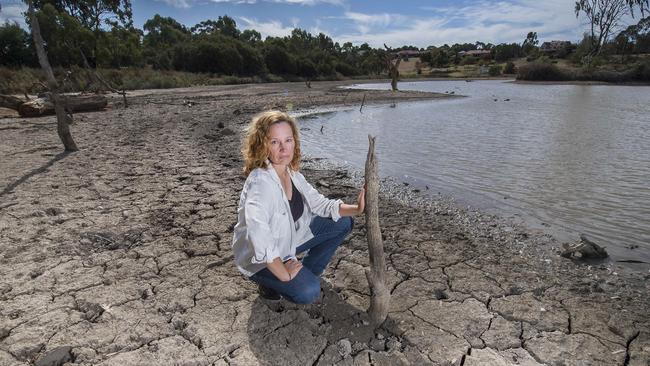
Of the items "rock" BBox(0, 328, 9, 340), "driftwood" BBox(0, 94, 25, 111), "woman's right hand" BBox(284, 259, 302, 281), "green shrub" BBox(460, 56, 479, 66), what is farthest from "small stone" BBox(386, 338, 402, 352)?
"green shrub" BBox(460, 56, 479, 66)

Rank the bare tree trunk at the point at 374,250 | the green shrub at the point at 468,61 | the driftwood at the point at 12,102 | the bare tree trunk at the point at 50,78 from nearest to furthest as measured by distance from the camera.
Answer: the bare tree trunk at the point at 374,250, the bare tree trunk at the point at 50,78, the driftwood at the point at 12,102, the green shrub at the point at 468,61

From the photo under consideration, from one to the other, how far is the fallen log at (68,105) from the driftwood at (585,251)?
46.7ft

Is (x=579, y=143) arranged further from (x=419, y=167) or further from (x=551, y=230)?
(x=551, y=230)

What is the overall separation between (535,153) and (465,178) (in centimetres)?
338

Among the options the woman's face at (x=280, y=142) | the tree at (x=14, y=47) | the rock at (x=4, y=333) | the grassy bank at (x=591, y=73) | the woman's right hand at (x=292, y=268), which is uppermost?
the tree at (x=14, y=47)

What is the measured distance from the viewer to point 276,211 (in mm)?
2566

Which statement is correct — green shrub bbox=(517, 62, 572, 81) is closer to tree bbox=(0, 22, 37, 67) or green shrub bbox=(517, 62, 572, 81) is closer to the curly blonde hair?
tree bbox=(0, 22, 37, 67)

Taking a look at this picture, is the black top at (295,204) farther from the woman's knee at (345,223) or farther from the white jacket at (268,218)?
the woman's knee at (345,223)

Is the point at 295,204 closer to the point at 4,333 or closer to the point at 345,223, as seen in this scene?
the point at 345,223

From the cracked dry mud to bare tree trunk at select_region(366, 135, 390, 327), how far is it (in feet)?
0.51

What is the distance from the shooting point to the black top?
2.88 meters

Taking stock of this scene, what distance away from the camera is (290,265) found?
264 cm

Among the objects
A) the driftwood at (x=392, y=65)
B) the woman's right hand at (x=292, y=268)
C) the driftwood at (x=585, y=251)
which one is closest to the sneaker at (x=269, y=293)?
the woman's right hand at (x=292, y=268)

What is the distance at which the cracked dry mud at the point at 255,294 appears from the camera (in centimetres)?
261
